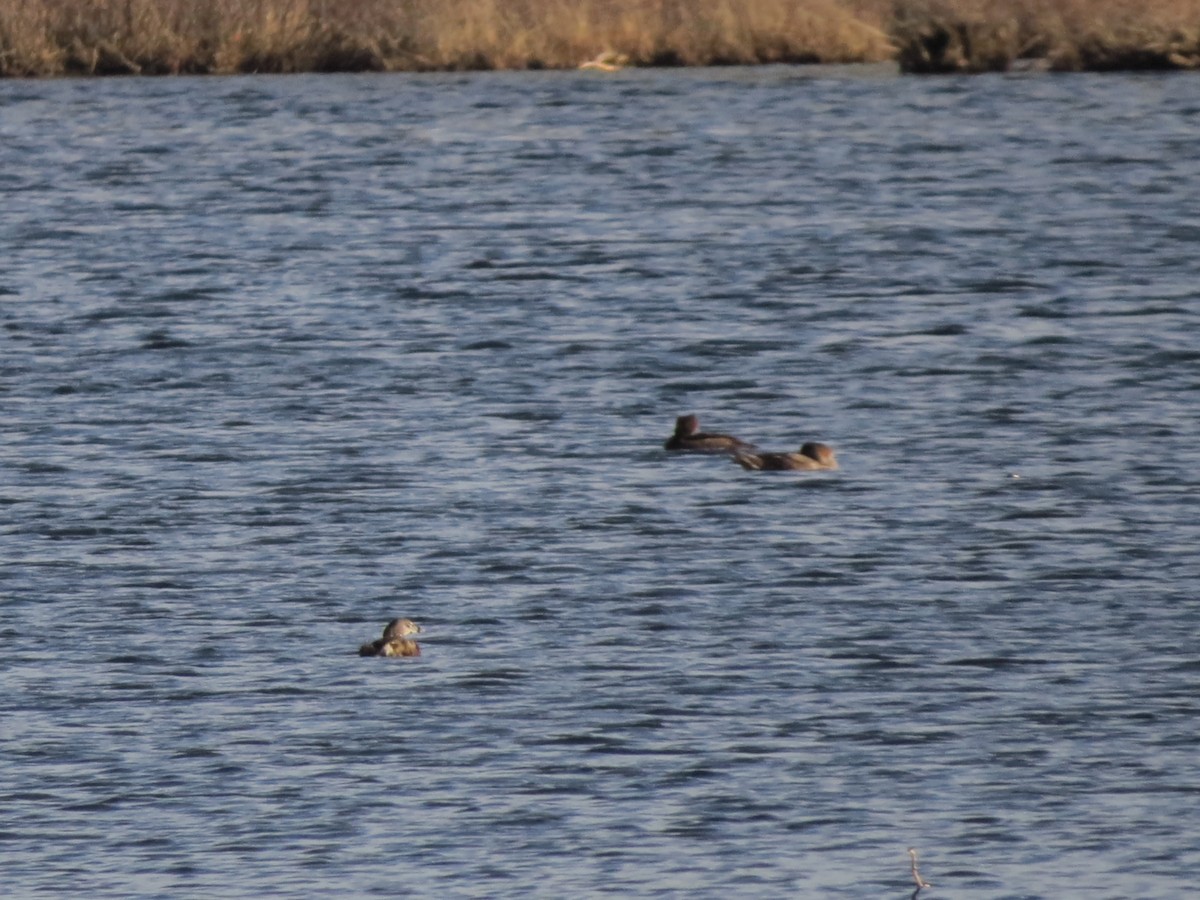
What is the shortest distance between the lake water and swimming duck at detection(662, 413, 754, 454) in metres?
0.11

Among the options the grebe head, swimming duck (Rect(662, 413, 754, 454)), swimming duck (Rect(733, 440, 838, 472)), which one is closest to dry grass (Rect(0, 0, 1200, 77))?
swimming duck (Rect(662, 413, 754, 454))

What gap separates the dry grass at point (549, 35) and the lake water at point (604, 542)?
821 centimetres

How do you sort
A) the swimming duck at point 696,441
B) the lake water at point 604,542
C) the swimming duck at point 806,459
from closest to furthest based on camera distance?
the lake water at point 604,542 → the swimming duck at point 806,459 → the swimming duck at point 696,441

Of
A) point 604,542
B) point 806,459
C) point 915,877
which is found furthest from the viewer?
point 806,459

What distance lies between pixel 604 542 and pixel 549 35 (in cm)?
2400

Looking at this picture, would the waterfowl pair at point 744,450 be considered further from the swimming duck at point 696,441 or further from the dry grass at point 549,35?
the dry grass at point 549,35

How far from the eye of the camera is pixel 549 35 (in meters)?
35.8

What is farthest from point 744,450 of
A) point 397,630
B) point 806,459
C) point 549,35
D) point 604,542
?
point 549,35

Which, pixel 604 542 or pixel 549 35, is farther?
pixel 549 35

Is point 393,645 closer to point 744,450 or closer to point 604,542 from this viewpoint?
point 604,542

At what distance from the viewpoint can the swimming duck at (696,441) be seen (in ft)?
48.4

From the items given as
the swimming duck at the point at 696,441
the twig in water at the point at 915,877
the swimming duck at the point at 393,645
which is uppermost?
the twig in water at the point at 915,877

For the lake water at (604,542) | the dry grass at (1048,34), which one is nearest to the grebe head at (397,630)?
the lake water at (604,542)

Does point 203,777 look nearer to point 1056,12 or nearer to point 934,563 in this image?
point 934,563
